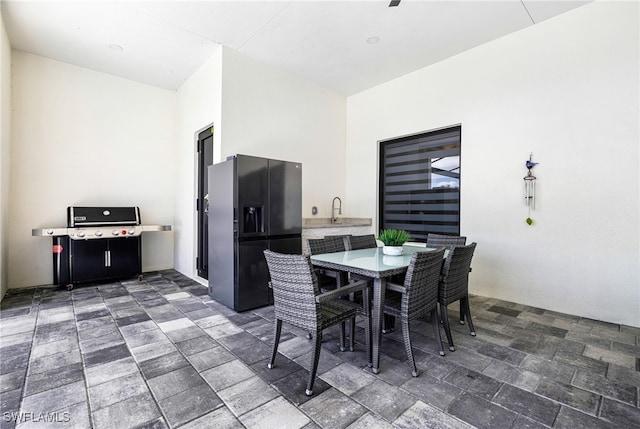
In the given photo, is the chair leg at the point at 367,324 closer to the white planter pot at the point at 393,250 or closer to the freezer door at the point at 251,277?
the white planter pot at the point at 393,250

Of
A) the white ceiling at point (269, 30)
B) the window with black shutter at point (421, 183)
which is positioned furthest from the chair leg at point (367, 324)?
the white ceiling at point (269, 30)

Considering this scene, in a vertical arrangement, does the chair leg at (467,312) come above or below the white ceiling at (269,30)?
below

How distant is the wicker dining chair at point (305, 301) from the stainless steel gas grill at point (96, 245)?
11.0 feet

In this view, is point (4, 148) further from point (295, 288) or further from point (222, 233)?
point (295, 288)

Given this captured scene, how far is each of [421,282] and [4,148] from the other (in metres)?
5.04

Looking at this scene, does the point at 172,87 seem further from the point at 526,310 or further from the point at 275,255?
the point at 526,310

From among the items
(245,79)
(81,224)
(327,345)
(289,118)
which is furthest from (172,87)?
(327,345)

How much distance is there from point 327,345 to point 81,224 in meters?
3.86

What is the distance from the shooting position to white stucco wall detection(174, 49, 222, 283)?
411 centimetres

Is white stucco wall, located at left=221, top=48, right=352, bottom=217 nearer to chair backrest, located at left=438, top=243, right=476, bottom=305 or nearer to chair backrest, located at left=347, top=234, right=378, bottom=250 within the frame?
chair backrest, located at left=347, top=234, right=378, bottom=250

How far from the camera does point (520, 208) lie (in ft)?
11.9

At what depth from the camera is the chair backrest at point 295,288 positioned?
188cm

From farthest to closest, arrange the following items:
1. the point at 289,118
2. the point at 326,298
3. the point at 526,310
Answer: the point at 289,118 < the point at 526,310 < the point at 326,298

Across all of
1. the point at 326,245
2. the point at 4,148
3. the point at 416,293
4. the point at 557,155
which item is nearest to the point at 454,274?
the point at 416,293
